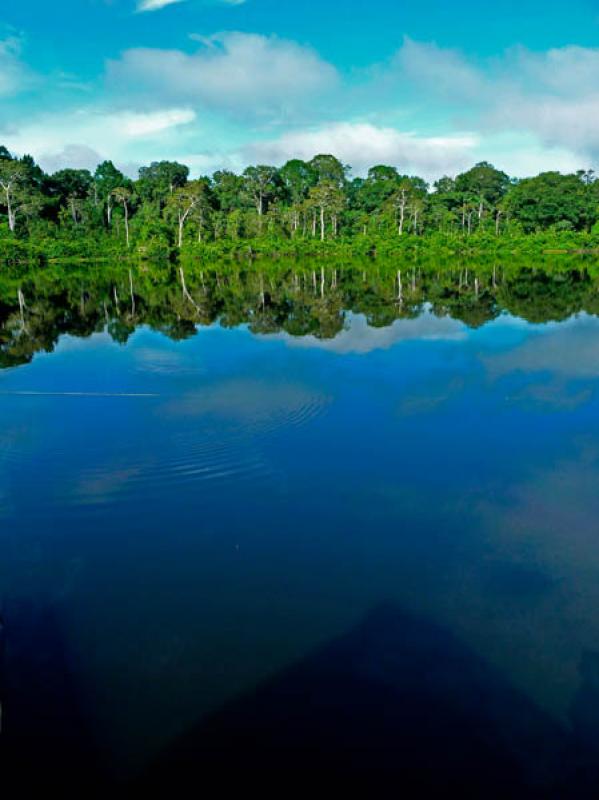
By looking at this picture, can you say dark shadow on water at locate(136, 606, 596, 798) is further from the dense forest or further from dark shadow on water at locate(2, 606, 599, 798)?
the dense forest

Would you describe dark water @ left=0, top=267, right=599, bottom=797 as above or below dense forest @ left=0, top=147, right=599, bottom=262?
below

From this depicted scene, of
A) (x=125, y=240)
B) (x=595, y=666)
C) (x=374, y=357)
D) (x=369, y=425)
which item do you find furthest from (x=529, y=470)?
(x=125, y=240)

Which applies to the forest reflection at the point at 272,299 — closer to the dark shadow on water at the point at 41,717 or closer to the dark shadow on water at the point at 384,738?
the dark shadow on water at the point at 41,717

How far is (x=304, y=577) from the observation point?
5.14 m

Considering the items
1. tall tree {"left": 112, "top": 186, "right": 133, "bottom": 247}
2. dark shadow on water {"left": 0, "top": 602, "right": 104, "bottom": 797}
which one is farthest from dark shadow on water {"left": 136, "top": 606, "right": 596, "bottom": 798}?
tall tree {"left": 112, "top": 186, "right": 133, "bottom": 247}

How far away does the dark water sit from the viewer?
3.58 m

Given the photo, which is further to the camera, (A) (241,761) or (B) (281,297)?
(B) (281,297)

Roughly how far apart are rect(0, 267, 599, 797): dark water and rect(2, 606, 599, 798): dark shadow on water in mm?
16

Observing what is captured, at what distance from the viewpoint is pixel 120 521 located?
6.19m

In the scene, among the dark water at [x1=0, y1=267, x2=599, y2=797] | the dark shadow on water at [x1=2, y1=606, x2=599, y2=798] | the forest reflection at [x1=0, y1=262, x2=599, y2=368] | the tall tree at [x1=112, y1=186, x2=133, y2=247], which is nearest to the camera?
the dark shadow on water at [x1=2, y1=606, x2=599, y2=798]

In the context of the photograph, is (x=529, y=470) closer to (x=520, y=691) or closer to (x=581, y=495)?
(x=581, y=495)

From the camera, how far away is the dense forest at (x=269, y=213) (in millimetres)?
49312

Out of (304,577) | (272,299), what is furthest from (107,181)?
(304,577)

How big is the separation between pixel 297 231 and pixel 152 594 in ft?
187
